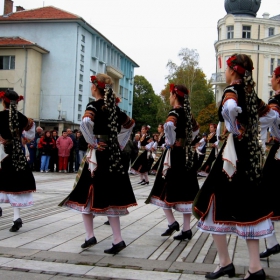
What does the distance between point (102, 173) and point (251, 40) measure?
49754mm

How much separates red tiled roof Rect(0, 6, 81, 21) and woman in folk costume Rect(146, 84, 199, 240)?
129 feet

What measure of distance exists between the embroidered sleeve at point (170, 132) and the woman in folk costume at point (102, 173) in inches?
32.1

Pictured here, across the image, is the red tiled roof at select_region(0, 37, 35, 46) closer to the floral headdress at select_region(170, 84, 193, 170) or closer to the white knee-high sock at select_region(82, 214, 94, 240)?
the floral headdress at select_region(170, 84, 193, 170)

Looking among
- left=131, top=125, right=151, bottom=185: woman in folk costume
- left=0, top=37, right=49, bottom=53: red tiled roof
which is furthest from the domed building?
left=131, top=125, right=151, bottom=185: woman in folk costume

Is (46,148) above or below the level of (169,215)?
above

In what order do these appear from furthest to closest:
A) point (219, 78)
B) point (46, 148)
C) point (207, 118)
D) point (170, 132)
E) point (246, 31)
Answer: point (246, 31), point (219, 78), point (207, 118), point (46, 148), point (170, 132)

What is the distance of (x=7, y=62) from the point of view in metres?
42.3

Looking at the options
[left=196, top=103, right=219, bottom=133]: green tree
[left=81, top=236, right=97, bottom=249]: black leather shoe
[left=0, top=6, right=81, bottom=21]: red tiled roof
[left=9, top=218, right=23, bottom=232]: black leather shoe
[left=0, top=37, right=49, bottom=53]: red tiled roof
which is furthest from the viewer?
[left=196, top=103, right=219, bottom=133]: green tree

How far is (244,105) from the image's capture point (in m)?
4.71

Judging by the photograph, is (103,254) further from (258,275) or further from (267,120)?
(267,120)

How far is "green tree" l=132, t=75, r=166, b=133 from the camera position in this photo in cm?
8012

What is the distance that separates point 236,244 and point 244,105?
2.26 meters

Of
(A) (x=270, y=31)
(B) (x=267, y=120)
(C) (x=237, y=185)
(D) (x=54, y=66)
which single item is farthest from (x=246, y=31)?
(C) (x=237, y=185)

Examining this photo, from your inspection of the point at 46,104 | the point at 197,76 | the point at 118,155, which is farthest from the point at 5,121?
the point at 197,76
